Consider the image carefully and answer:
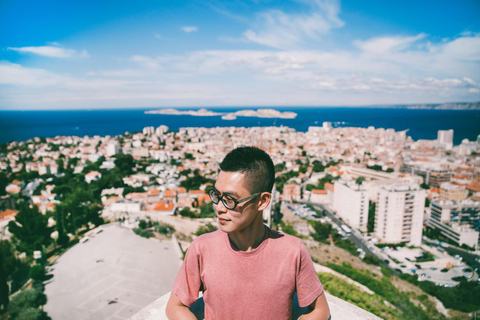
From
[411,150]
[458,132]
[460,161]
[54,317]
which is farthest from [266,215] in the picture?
[458,132]

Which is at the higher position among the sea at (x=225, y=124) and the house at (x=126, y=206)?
the sea at (x=225, y=124)

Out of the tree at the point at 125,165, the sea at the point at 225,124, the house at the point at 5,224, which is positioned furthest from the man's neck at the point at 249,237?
the sea at the point at 225,124

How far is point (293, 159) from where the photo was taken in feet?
76.1

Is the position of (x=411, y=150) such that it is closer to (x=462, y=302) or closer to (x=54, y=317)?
(x=462, y=302)

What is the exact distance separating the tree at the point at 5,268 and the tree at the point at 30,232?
44 centimetres

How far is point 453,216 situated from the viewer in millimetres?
11680

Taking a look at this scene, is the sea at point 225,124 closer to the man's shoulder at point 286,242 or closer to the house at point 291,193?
the house at point 291,193

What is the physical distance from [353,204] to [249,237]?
12381mm

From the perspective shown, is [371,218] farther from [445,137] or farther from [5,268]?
[445,137]

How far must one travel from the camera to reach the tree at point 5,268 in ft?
18.1

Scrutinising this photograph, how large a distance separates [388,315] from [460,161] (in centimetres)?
1980

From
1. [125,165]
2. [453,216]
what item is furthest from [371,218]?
[125,165]

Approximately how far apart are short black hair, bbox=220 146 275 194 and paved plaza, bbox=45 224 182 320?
502 centimetres

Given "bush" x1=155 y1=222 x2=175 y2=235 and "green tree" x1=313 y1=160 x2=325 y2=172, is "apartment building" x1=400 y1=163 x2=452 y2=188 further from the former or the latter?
"bush" x1=155 y1=222 x2=175 y2=235
